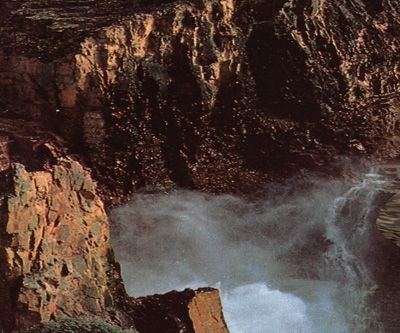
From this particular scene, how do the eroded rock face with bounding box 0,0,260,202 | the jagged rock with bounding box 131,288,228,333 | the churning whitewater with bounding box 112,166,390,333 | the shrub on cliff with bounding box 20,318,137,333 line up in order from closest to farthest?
the shrub on cliff with bounding box 20,318,137,333, the jagged rock with bounding box 131,288,228,333, the churning whitewater with bounding box 112,166,390,333, the eroded rock face with bounding box 0,0,260,202

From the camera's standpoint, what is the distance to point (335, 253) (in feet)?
18.8

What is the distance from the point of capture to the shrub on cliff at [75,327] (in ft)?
13.1

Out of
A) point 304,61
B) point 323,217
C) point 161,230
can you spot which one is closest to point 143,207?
point 161,230

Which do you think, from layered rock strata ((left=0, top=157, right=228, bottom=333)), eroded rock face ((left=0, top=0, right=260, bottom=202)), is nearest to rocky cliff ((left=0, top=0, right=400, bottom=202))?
eroded rock face ((left=0, top=0, right=260, bottom=202))

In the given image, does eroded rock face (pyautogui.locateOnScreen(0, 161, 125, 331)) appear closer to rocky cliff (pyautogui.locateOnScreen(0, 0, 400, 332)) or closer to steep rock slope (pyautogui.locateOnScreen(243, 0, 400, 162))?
rocky cliff (pyautogui.locateOnScreen(0, 0, 400, 332))

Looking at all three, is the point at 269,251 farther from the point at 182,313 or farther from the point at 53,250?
the point at 53,250

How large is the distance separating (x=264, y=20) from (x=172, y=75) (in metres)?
0.94

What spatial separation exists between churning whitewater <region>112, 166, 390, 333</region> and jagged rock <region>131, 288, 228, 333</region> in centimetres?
59

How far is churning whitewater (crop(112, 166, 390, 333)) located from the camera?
525cm

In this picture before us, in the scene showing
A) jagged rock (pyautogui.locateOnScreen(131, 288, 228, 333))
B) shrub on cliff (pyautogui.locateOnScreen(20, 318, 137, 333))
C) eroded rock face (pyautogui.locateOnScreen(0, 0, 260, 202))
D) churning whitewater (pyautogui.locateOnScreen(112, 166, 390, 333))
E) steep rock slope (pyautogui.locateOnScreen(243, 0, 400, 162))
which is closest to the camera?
shrub on cliff (pyautogui.locateOnScreen(20, 318, 137, 333))

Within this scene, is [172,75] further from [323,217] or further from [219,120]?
[323,217]

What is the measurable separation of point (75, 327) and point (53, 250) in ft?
1.40

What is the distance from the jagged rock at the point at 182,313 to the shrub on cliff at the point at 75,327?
17cm

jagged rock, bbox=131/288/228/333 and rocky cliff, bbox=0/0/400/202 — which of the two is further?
rocky cliff, bbox=0/0/400/202
